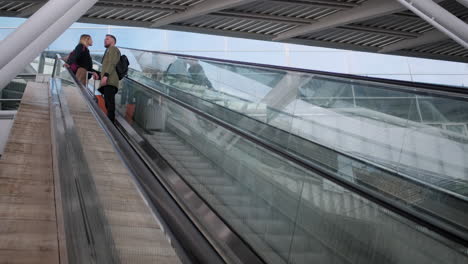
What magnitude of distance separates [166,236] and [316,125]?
3.17 meters

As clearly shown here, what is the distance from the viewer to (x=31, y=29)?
5500 mm

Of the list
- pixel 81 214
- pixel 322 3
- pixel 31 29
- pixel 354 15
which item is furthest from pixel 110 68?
pixel 354 15

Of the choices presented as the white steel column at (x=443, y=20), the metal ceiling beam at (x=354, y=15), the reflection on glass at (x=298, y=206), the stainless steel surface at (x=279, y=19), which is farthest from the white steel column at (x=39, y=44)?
the metal ceiling beam at (x=354, y=15)

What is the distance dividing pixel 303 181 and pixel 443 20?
30.1ft

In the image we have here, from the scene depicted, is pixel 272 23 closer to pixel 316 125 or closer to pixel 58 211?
pixel 316 125

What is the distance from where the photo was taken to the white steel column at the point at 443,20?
10.9 metres

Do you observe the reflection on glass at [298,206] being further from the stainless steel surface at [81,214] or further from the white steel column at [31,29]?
the white steel column at [31,29]

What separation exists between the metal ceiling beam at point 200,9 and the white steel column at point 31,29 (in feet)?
34.4

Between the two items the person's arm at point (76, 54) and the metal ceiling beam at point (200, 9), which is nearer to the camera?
the person's arm at point (76, 54)

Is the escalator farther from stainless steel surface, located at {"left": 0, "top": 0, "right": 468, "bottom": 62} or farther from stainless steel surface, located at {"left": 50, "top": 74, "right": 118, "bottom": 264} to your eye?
stainless steel surface, located at {"left": 0, "top": 0, "right": 468, "bottom": 62}

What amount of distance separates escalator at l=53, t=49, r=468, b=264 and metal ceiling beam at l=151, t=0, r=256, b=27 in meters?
9.80

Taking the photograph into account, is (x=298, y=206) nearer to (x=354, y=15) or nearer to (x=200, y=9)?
(x=200, y=9)

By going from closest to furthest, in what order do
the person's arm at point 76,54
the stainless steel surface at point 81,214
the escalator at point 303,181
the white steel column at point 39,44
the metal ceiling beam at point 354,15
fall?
the stainless steel surface at point 81,214 < the escalator at point 303,181 < the white steel column at point 39,44 < the person's arm at point 76,54 < the metal ceiling beam at point 354,15

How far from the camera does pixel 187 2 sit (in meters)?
17.2
